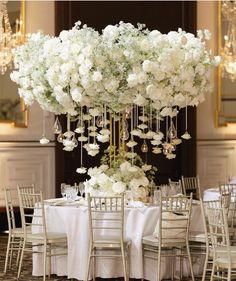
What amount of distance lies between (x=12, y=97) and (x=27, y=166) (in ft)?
3.44

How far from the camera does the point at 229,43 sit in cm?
1305

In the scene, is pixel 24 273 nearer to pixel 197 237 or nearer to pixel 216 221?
pixel 197 237

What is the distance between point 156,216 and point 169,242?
31cm

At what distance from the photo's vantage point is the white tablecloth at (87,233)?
8172 mm

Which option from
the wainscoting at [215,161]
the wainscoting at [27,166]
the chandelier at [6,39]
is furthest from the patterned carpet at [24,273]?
the wainscoting at [215,161]

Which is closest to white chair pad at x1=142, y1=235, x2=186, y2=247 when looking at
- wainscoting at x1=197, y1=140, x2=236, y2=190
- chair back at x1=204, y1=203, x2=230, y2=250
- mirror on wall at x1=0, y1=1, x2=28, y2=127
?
chair back at x1=204, y1=203, x2=230, y2=250

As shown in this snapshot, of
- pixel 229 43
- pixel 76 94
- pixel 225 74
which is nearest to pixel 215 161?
pixel 225 74

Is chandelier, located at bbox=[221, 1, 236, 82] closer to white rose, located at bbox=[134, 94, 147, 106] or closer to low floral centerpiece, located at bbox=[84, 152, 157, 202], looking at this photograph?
low floral centerpiece, located at bbox=[84, 152, 157, 202]

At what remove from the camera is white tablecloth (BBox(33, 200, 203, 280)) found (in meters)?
8.17

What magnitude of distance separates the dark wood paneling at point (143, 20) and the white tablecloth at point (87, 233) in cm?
412

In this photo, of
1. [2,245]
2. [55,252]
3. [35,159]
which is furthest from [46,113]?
[55,252]

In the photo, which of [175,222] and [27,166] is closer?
[175,222]

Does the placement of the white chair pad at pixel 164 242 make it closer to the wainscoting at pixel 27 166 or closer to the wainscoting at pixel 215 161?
the wainscoting at pixel 27 166

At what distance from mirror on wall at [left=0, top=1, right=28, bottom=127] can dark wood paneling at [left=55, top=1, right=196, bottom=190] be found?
0.60 meters
